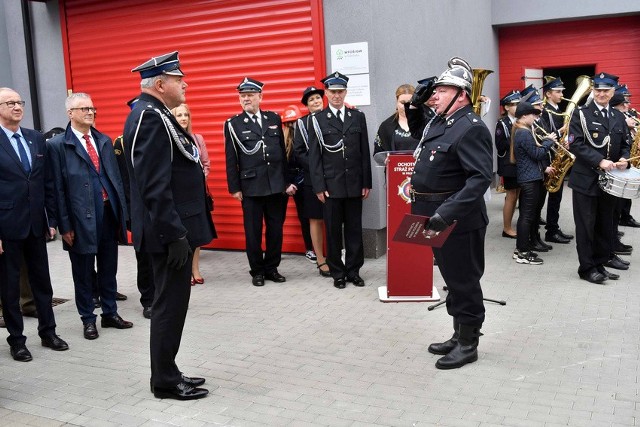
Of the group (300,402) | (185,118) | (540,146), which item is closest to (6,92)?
(185,118)

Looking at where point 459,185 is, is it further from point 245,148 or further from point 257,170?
point 245,148

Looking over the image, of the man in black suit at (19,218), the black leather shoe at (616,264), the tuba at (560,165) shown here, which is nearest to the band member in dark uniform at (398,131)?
the tuba at (560,165)

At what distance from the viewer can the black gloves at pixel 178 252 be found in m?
4.18

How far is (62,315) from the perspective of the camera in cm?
677

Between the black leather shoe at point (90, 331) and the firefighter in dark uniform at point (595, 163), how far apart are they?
4872 millimetres

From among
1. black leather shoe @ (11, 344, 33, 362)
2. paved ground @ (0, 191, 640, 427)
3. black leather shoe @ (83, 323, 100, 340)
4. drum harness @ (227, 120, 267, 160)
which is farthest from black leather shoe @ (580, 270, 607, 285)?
black leather shoe @ (11, 344, 33, 362)

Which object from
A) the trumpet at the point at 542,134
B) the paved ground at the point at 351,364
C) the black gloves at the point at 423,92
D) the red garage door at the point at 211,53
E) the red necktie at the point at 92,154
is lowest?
the paved ground at the point at 351,364

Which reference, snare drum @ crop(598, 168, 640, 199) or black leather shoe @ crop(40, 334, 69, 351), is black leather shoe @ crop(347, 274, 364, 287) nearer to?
snare drum @ crop(598, 168, 640, 199)

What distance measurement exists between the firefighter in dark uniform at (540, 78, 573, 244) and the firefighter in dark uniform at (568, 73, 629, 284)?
1.47 metres

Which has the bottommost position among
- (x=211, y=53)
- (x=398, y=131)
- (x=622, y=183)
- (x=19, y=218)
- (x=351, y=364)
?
(x=351, y=364)

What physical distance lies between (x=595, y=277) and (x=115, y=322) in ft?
15.9

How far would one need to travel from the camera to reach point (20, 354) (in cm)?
542

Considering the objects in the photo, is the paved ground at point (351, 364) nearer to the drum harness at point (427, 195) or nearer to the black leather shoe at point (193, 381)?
the black leather shoe at point (193, 381)

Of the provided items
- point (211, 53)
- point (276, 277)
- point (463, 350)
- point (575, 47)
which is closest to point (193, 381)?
point (463, 350)
